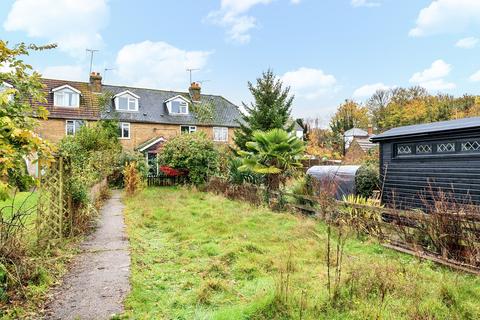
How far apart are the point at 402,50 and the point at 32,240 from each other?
22878 millimetres

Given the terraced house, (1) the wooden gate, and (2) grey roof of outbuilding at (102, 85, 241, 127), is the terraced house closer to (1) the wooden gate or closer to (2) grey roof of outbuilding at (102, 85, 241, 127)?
(2) grey roof of outbuilding at (102, 85, 241, 127)

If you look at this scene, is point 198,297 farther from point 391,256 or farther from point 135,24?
point 135,24

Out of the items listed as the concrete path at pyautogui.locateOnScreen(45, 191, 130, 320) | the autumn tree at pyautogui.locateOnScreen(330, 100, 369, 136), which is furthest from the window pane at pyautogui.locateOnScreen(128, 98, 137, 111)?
the autumn tree at pyautogui.locateOnScreen(330, 100, 369, 136)

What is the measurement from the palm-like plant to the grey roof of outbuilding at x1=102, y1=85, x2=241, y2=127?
16.1 metres

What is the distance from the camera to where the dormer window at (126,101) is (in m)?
30.9

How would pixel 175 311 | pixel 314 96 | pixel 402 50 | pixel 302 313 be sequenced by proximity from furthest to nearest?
pixel 314 96 < pixel 402 50 < pixel 175 311 < pixel 302 313

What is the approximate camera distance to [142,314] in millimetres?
4480

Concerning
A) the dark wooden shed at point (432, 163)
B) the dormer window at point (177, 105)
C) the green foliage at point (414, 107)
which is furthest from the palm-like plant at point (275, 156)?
the green foliage at point (414, 107)

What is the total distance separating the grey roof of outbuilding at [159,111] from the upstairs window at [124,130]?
44 centimetres

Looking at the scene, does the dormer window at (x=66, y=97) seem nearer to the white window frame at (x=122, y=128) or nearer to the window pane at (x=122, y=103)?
the window pane at (x=122, y=103)

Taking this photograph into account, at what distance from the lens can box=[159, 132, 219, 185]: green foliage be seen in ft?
72.1

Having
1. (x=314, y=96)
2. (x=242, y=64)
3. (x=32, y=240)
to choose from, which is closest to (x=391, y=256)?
(x=32, y=240)

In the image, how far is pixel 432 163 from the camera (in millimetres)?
10656

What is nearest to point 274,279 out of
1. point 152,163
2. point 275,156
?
point 275,156
